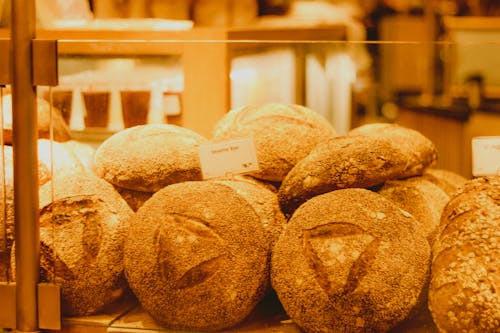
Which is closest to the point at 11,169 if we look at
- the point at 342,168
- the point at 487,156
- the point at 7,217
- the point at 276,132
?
the point at 7,217

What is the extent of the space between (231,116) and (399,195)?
0.49 meters

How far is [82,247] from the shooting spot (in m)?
1.47

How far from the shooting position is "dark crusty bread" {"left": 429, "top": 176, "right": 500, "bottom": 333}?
47.9 inches

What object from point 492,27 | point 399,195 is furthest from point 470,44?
point 492,27

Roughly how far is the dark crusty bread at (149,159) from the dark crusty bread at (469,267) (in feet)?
1.93

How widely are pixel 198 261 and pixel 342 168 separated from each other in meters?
0.36

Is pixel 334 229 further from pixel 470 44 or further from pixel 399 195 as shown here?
pixel 470 44

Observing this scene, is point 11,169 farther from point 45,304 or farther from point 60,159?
point 45,304

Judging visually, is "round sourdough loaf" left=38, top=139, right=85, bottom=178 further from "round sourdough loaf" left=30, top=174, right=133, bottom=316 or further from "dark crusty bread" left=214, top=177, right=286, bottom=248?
"dark crusty bread" left=214, top=177, right=286, bottom=248

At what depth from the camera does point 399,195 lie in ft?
5.42

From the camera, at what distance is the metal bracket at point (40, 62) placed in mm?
1393

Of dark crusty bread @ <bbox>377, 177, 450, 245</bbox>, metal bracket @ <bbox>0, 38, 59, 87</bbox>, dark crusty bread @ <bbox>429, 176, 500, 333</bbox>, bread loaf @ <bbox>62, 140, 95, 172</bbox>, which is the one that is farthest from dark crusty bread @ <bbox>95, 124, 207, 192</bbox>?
dark crusty bread @ <bbox>429, 176, 500, 333</bbox>

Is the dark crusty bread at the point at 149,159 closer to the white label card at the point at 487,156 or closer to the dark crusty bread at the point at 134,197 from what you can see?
the dark crusty bread at the point at 134,197

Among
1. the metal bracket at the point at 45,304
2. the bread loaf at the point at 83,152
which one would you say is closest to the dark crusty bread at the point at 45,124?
the bread loaf at the point at 83,152
